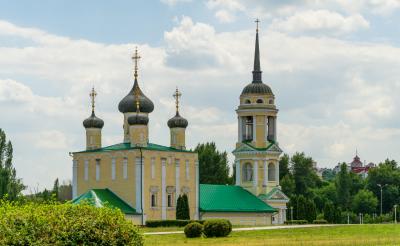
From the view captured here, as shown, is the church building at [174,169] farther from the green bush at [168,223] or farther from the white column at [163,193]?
the green bush at [168,223]

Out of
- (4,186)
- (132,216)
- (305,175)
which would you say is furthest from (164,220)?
(305,175)

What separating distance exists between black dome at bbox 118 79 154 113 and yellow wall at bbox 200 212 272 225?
1030cm

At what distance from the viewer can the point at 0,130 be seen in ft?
267

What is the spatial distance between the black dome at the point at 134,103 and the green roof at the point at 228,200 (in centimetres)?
Answer: 919

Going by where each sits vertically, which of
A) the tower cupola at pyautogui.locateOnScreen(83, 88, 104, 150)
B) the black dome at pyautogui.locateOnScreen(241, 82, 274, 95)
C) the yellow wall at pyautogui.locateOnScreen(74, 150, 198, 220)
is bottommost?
the yellow wall at pyautogui.locateOnScreen(74, 150, 198, 220)

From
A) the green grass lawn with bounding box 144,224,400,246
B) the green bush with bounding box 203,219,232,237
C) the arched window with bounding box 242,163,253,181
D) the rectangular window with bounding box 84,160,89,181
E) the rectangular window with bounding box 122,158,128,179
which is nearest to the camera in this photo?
the green grass lawn with bounding box 144,224,400,246

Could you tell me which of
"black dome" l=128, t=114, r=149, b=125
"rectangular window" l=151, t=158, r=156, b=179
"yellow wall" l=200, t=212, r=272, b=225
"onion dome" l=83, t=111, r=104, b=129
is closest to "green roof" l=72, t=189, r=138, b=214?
"rectangular window" l=151, t=158, r=156, b=179

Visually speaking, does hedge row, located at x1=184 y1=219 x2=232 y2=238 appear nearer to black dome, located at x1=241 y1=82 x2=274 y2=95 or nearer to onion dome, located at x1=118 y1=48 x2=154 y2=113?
onion dome, located at x1=118 y1=48 x2=154 y2=113

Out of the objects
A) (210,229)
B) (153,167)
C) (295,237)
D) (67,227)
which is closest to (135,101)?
(153,167)

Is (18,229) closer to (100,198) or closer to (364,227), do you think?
(364,227)

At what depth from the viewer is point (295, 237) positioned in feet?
167

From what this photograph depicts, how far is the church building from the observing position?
245 feet

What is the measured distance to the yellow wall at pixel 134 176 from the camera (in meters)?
74.4

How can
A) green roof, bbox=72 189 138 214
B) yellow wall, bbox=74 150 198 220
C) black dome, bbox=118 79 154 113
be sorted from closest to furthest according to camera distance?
green roof, bbox=72 189 138 214, yellow wall, bbox=74 150 198 220, black dome, bbox=118 79 154 113
